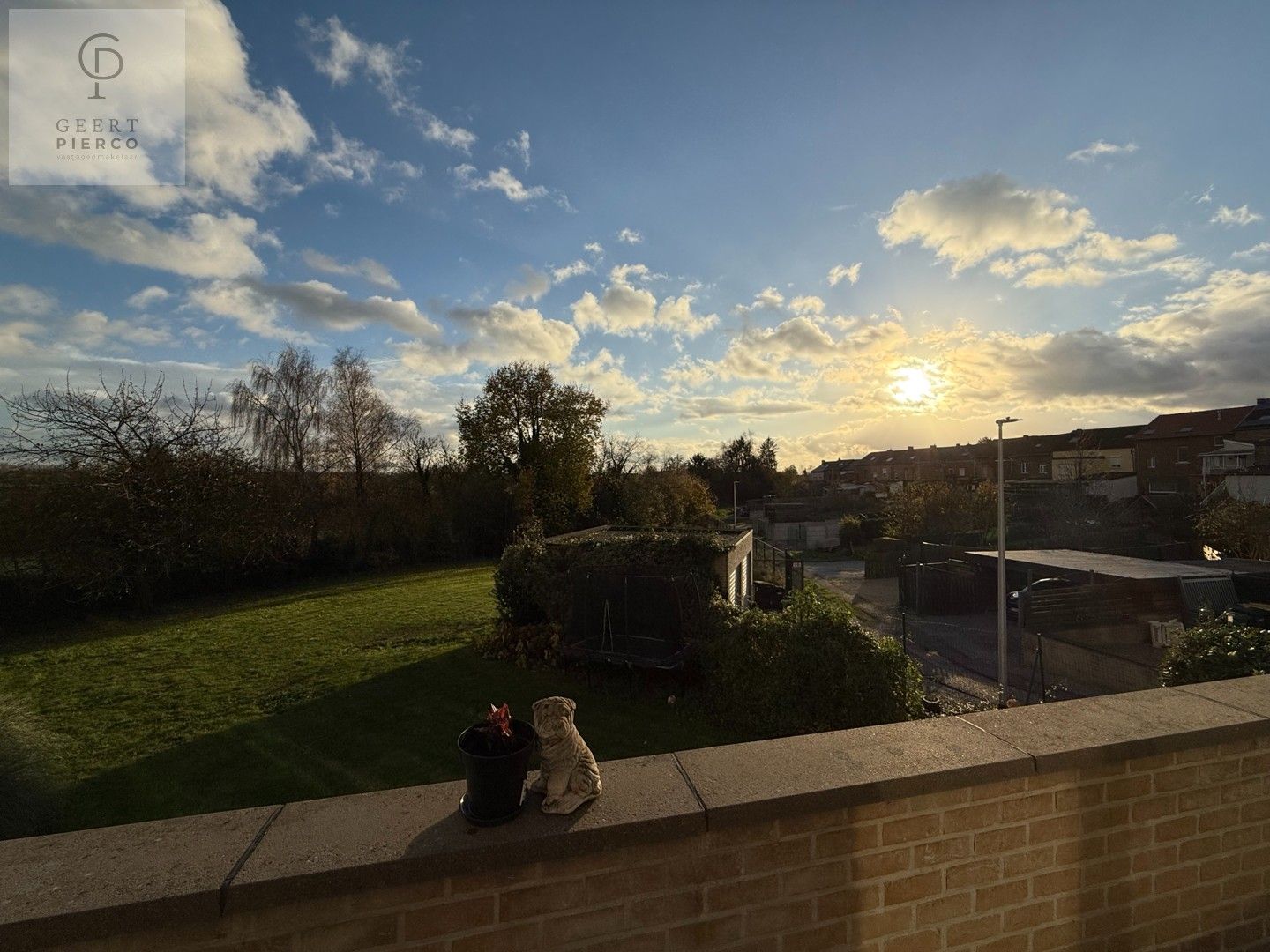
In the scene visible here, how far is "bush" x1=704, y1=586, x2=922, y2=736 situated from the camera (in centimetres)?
589

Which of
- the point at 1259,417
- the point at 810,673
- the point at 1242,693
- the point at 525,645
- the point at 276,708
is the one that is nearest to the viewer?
the point at 1242,693

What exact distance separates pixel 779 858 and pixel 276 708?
813 cm

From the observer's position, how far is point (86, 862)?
152cm

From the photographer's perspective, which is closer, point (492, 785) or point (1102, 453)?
point (492, 785)

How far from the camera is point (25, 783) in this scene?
4.91 meters

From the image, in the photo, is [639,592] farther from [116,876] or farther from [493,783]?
[116,876]

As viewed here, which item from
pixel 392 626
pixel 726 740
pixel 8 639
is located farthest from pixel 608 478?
pixel 726 740

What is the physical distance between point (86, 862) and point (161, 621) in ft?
55.9

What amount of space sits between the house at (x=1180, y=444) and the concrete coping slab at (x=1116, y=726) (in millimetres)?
49875

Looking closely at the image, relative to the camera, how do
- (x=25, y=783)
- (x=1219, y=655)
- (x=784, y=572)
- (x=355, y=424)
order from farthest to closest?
(x=355, y=424)
(x=784, y=572)
(x=25, y=783)
(x=1219, y=655)

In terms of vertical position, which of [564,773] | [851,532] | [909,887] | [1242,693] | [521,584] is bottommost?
[851,532]

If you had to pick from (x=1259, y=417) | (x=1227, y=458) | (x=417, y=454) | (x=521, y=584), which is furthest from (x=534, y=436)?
(x=1259, y=417)

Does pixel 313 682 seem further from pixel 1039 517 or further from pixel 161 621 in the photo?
pixel 1039 517

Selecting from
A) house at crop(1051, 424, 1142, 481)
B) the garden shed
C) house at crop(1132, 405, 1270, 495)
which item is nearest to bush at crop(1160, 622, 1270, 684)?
the garden shed
